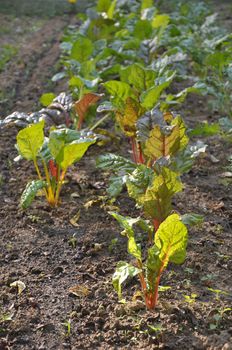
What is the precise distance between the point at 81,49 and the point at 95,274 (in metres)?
2.75

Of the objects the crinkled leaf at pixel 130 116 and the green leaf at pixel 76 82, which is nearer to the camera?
the crinkled leaf at pixel 130 116

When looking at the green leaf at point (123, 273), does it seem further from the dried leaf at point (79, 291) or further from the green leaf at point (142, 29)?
the green leaf at point (142, 29)

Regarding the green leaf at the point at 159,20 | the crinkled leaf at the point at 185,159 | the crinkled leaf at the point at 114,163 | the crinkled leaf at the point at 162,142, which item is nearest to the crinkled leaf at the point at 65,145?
the crinkled leaf at the point at 114,163

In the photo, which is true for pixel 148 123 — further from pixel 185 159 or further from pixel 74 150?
pixel 74 150

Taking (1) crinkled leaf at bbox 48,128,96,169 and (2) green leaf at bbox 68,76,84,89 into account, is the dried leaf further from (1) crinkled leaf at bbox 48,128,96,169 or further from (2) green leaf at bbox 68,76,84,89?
(2) green leaf at bbox 68,76,84,89

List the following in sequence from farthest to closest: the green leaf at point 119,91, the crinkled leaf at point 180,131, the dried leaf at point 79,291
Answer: the green leaf at point 119,91, the crinkled leaf at point 180,131, the dried leaf at point 79,291

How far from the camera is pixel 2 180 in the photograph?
4.12 meters

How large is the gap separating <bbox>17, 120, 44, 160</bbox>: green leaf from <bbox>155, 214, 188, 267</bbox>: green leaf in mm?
1076

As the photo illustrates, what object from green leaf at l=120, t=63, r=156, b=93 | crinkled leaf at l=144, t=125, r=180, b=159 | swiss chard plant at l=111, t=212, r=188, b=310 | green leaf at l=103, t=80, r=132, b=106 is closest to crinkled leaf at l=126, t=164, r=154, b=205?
crinkled leaf at l=144, t=125, r=180, b=159

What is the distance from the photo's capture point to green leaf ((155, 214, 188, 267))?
2.61 m

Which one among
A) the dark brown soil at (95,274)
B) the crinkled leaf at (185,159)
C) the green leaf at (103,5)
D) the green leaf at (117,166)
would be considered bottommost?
the green leaf at (103,5)

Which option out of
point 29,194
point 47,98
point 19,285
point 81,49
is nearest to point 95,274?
point 19,285

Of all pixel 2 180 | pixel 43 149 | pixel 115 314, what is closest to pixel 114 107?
Result: pixel 43 149

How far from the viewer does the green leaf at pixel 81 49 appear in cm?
531
